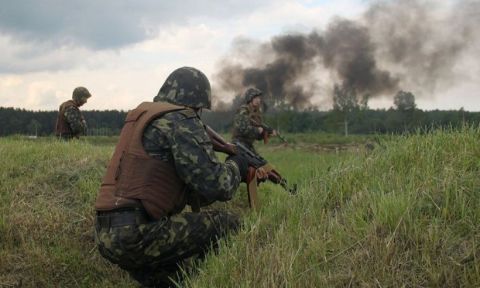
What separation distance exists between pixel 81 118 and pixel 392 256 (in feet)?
32.2

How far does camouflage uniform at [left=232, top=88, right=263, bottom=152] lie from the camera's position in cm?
1138

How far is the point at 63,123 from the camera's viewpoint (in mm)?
11930

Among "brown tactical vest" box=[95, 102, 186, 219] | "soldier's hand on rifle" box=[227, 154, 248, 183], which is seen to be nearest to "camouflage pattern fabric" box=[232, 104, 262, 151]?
"soldier's hand on rifle" box=[227, 154, 248, 183]

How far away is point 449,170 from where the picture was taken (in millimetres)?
3912

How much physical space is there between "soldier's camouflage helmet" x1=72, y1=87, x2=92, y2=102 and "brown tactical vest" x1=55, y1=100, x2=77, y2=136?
164 mm

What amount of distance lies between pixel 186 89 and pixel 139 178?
947mm

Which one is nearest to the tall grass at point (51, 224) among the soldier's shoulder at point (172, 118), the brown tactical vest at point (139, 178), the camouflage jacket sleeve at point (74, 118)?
the brown tactical vest at point (139, 178)

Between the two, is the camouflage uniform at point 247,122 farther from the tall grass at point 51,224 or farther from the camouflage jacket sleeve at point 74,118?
the tall grass at point 51,224

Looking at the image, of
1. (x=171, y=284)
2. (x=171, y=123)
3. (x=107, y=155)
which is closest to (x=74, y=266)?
(x=171, y=284)

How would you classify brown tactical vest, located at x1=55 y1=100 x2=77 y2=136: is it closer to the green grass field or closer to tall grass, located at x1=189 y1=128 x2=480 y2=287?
the green grass field

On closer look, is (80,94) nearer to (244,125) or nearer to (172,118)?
(244,125)

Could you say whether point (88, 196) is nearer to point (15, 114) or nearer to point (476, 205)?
point (476, 205)

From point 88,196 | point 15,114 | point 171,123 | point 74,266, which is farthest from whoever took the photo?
point 15,114

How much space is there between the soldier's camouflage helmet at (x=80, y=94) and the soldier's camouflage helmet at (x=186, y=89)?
24.5ft
